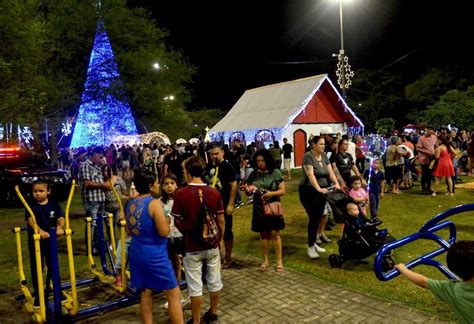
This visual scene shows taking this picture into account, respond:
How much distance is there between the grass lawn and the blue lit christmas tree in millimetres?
8555

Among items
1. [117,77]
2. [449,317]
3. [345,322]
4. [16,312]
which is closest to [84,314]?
[16,312]

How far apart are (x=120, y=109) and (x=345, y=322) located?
19783 mm

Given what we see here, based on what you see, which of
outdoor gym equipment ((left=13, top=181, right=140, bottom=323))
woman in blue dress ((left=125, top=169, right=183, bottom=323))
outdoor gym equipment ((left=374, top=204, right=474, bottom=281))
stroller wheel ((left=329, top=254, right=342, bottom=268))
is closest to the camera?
outdoor gym equipment ((left=374, top=204, right=474, bottom=281))

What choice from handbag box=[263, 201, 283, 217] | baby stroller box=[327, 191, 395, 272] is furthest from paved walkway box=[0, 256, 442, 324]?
handbag box=[263, 201, 283, 217]

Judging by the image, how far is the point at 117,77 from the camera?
70.2ft

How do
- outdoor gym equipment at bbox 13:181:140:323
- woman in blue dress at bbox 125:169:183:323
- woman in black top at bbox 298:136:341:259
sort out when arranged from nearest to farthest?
woman in blue dress at bbox 125:169:183:323 < outdoor gym equipment at bbox 13:181:140:323 < woman in black top at bbox 298:136:341:259

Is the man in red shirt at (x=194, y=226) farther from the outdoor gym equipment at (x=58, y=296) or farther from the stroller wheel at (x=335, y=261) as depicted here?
the stroller wheel at (x=335, y=261)

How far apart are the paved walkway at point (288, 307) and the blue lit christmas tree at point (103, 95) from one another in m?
16.5

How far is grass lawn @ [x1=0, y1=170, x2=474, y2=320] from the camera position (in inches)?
219

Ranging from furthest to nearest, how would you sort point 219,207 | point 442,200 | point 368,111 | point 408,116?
point 368,111
point 408,116
point 442,200
point 219,207

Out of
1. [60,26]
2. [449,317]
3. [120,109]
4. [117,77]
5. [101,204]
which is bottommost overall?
[449,317]

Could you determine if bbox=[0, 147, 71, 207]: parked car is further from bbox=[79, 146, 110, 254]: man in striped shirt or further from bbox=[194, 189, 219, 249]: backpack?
bbox=[194, 189, 219, 249]: backpack

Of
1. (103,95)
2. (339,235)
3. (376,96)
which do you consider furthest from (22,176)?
(376,96)

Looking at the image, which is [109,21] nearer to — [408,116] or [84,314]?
[84,314]
